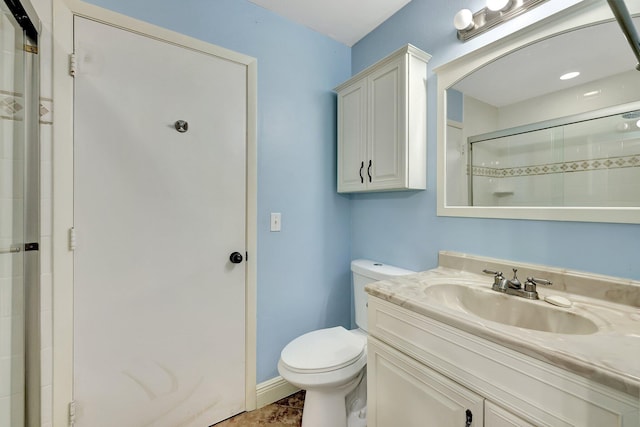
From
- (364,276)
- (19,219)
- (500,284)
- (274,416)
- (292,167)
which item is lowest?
(274,416)

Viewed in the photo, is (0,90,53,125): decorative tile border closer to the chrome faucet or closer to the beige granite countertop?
the beige granite countertop

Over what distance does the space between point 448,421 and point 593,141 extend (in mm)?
1087

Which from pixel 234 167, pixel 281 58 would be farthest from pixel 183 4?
pixel 234 167

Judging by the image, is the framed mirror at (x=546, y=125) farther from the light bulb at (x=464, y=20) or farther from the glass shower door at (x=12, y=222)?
the glass shower door at (x=12, y=222)

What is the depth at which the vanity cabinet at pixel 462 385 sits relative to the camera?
580 millimetres

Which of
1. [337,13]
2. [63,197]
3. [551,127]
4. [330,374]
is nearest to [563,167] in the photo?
[551,127]

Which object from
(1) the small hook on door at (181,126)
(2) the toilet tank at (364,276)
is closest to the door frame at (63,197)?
(1) the small hook on door at (181,126)

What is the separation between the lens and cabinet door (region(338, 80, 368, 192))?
5.45 ft

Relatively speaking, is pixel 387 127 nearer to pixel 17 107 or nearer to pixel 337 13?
pixel 337 13

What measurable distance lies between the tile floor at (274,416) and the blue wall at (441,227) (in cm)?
103

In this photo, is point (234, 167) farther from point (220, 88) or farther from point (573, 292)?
point (573, 292)

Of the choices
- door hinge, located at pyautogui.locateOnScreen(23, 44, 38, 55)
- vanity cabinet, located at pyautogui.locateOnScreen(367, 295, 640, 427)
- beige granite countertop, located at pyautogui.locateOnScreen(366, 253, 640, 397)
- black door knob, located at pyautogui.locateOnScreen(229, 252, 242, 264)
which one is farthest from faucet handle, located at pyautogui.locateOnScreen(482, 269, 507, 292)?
door hinge, located at pyautogui.locateOnScreen(23, 44, 38, 55)

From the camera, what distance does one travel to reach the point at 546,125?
3.57 feet

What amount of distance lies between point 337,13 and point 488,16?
865 millimetres
